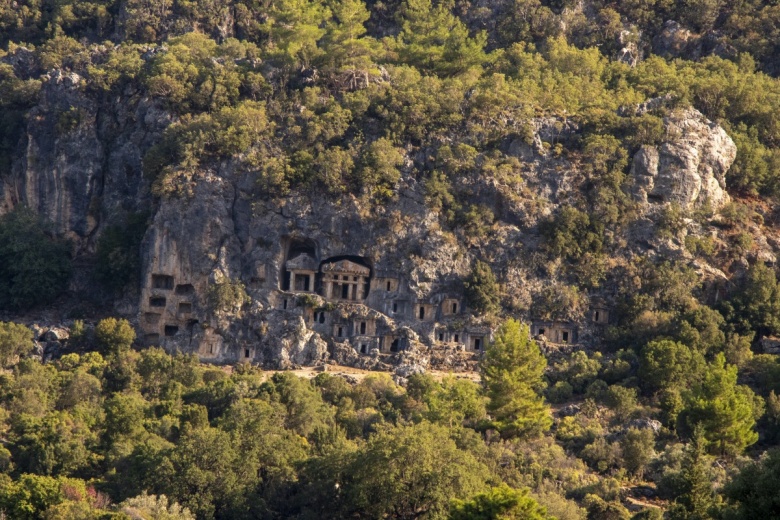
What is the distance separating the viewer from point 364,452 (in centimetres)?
6606

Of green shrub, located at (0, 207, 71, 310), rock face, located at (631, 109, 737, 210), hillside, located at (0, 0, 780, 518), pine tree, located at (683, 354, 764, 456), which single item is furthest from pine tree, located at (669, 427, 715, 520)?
green shrub, located at (0, 207, 71, 310)

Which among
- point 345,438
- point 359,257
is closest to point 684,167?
point 359,257

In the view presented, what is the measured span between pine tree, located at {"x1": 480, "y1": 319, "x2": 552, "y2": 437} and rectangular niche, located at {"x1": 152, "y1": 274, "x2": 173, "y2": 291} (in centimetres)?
1813

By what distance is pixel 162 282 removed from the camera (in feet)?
291

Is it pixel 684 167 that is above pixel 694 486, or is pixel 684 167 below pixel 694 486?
above

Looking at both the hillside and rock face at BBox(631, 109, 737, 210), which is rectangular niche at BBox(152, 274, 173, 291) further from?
rock face at BBox(631, 109, 737, 210)

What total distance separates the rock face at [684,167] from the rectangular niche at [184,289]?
79.9 feet

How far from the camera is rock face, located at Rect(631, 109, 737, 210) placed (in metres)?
88.6

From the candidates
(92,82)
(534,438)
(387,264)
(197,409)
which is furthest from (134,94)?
(534,438)

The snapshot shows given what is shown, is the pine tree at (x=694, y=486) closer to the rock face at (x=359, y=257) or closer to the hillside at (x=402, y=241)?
the hillside at (x=402, y=241)

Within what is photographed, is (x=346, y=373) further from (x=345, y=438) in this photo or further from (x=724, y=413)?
(x=724, y=413)

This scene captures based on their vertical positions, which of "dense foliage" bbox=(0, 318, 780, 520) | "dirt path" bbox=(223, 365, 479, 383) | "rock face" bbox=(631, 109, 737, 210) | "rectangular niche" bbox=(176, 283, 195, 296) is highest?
"rock face" bbox=(631, 109, 737, 210)

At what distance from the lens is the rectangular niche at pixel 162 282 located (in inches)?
3479

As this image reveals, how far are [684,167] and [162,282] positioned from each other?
2885 centimetres
